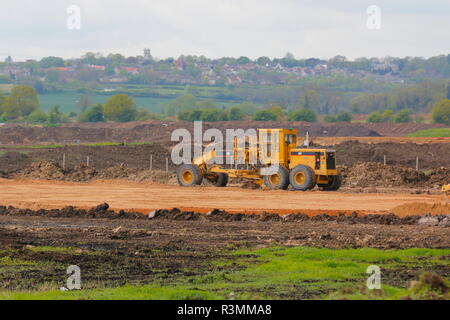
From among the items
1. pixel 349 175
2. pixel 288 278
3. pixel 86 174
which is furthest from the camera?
pixel 86 174

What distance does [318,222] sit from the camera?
31234 mm

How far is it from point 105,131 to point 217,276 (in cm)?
9382

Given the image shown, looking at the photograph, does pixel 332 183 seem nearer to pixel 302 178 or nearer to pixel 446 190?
pixel 302 178

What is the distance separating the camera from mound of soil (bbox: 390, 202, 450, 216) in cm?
3350

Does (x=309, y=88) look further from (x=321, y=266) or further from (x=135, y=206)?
(x=321, y=266)

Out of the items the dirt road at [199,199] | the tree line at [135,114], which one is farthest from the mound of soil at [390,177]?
the tree line at [135,114]

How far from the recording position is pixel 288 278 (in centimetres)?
1848

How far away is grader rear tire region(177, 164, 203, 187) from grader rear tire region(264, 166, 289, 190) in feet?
12.0

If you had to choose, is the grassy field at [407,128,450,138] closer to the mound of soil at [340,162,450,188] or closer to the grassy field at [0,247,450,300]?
the mound of soil at [340,162,450,188]

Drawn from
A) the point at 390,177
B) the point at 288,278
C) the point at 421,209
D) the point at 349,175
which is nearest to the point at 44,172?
the point at 349,175

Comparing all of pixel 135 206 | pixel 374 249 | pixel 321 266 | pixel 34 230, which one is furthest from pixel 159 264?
pixel 135 206

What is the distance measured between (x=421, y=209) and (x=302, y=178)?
927 cm

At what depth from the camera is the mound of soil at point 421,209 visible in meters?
33.5

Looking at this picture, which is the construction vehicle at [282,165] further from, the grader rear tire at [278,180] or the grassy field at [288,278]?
the grassy field at [288,278]
